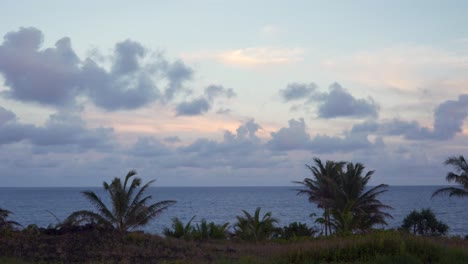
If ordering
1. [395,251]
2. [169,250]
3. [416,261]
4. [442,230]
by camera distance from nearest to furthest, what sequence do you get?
[416,261], [395,251], [169,250], [442,230]

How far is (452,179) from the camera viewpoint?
127 feet

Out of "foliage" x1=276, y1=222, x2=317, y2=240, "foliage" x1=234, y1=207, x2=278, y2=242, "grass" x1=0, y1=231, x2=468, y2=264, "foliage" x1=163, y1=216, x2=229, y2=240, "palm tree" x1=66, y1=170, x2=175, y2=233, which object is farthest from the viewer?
"foliage" x1=276, y1=222, x2=317, y2=240

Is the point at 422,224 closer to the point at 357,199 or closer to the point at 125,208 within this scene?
the point at 357,199

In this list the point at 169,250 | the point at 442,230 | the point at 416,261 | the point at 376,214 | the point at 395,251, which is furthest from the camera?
the point at 442,230

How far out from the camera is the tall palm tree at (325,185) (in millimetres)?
38406

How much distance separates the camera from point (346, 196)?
124 feet

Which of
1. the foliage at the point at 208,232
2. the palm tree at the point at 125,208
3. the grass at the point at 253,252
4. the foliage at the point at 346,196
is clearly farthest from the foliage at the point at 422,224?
the grass at the point at 253,252

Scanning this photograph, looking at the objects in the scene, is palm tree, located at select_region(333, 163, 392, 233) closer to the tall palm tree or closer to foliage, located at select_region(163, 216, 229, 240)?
the tall palm tree

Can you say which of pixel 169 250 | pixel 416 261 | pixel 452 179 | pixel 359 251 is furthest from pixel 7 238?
pixel 452 179

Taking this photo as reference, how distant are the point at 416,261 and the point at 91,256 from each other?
11362 millimetres

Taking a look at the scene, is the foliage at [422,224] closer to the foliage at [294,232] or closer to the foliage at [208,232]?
the foliage at [294,232]

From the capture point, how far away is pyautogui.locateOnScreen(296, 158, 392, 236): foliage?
3709cm

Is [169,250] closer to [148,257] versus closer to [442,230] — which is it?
[148,257]

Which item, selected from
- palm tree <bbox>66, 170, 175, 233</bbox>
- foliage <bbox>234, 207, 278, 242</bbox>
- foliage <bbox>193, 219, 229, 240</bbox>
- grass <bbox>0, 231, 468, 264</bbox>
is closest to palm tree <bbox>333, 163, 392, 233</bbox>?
foliage <bbox>234, 207, 278, 242</bbox>
